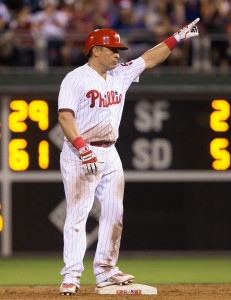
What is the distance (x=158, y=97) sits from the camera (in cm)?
1277

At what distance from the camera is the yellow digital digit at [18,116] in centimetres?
1257

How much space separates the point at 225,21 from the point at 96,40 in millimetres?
5994

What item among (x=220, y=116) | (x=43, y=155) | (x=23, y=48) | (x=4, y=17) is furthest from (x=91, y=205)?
(x=4, y=17)

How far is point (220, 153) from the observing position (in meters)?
12.6

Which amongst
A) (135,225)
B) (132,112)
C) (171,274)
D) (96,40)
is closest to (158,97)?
(132,112)

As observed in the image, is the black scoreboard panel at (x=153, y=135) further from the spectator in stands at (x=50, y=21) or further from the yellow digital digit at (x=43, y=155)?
the spectator in stands at (x=50, y=21)

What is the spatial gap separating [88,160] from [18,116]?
469cm

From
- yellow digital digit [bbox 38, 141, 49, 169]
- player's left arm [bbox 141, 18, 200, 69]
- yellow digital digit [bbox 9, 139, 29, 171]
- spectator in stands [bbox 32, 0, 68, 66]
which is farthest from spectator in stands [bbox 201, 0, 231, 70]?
player's left arm [bbox 141, 18, 200, 69]

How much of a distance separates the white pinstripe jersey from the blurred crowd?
15.5 ft

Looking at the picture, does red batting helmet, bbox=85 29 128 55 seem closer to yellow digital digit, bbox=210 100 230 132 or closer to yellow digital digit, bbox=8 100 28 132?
yellow digital digit, bbox=8 100 28 132

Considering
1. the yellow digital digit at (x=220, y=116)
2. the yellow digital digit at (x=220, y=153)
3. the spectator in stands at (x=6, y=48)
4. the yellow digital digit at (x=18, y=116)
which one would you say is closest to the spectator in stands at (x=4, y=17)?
the spectator in stands at (x=6, y=48)

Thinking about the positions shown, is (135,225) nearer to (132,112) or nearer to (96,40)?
(132,112)

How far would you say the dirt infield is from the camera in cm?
827

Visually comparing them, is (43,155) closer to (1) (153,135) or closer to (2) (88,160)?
(1) (153,135)
